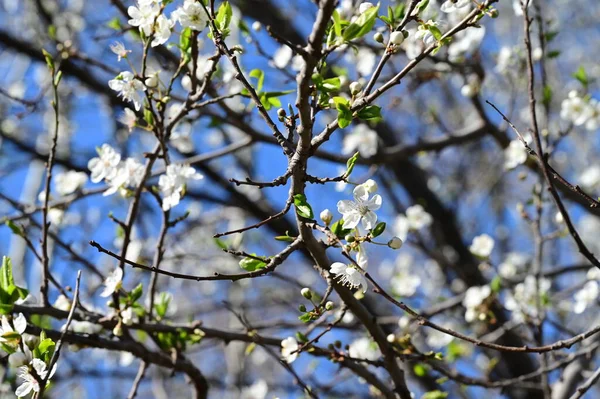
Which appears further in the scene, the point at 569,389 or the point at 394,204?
the point at 394,204

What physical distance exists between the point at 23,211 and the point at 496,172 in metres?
5.02

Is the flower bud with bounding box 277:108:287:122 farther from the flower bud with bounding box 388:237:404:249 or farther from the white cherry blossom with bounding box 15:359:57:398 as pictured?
the white cherry blossom with bounding box 15:359:57:398

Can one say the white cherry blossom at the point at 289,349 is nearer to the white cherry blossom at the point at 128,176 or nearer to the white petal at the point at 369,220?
the white petal at the point at 369,220

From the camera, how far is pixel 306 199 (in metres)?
1.40

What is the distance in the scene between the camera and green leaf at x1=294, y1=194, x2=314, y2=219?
4.52ft

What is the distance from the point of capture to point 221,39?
1464 millimetres

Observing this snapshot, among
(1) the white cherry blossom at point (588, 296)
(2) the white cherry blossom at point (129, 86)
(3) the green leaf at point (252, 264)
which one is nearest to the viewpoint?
(3) the green leaf at point (252, 264)

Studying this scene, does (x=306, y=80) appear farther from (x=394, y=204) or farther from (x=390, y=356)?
(x=394, y=204)

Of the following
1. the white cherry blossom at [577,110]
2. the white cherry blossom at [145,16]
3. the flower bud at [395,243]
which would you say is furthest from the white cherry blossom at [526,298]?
the white cherry blossom at [145,16]

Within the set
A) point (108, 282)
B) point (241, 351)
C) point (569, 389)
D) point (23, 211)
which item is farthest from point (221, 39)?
point (241, 351)

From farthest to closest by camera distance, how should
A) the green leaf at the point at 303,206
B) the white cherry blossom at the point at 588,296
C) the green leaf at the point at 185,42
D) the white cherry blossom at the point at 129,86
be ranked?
1. the white cherry blossom at the point at 588,296
2. the green leaf at the point at 185,42
3. the white cherry blossom at the point at 129,86
4. the green leaf at the point at 303,206

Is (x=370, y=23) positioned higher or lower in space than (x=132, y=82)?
lower

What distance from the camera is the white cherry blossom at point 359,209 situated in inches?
57.6

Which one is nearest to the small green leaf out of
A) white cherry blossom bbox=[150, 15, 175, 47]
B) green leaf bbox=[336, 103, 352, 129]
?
green leaf bbox=[336, 103, 352, 129]
